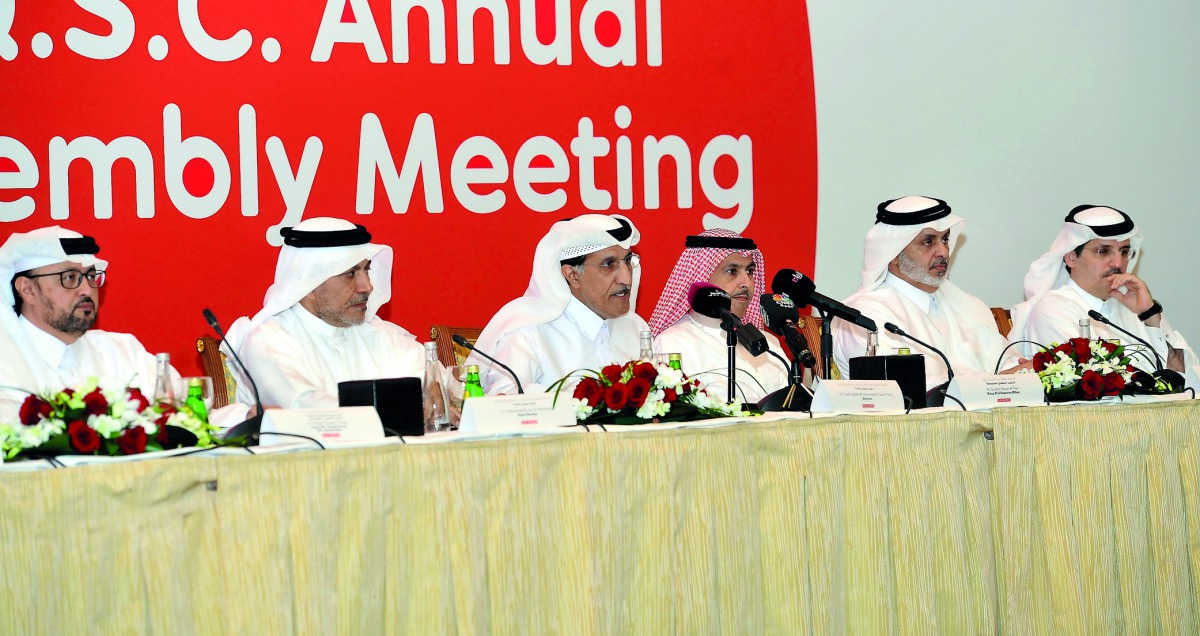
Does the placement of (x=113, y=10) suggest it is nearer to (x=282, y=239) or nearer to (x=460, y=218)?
(x=282, y=239)

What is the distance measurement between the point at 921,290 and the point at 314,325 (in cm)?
244

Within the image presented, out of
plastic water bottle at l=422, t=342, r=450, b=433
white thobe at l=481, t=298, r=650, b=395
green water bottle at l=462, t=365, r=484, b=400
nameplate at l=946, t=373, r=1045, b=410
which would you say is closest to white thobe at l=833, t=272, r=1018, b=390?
white thobe at l=481, t=298, r=650, b=395

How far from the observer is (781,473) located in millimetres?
2635

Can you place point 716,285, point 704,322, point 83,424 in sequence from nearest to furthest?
point 83,424, point 716,285, point 704,322

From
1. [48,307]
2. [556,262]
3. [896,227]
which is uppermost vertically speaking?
[896,227]

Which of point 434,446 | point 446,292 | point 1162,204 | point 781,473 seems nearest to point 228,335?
point 446,292

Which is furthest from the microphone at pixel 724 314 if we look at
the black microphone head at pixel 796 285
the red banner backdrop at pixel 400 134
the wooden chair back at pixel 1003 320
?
the wooden chair back at pixel 1003 320

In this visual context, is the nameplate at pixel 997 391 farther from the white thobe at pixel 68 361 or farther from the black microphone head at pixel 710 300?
the white thobe at pixel 68 361

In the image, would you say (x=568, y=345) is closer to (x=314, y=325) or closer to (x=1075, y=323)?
(x=314, y=325)

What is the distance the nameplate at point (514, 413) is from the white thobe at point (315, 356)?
4.03 ft

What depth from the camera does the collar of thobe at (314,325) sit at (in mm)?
4148

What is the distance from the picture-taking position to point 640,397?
2.68 meters

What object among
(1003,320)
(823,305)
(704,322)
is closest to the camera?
(823,305)

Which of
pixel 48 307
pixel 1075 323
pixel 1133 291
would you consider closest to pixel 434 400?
pixel 48 307
